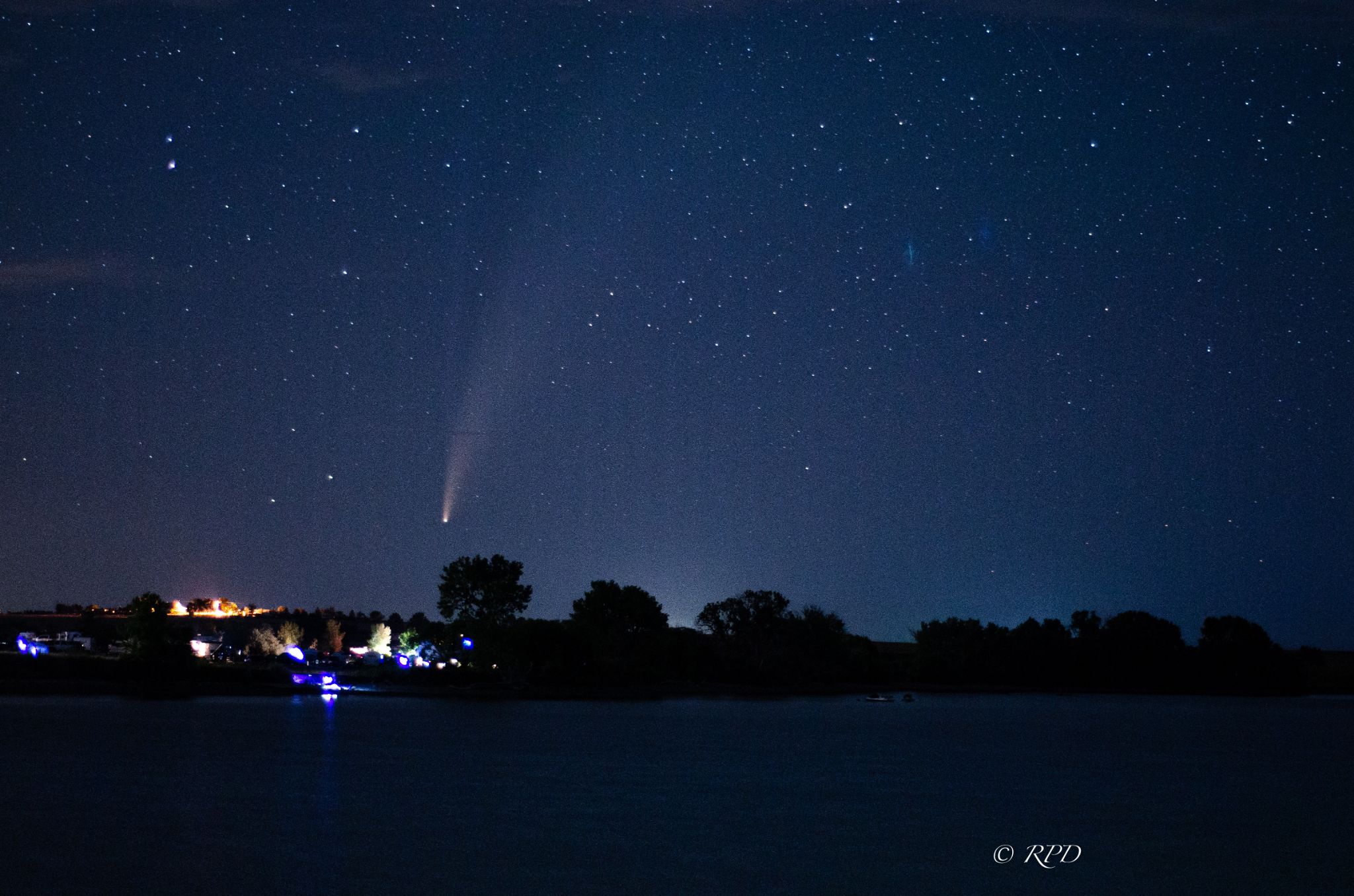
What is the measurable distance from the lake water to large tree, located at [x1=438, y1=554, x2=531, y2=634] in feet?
218

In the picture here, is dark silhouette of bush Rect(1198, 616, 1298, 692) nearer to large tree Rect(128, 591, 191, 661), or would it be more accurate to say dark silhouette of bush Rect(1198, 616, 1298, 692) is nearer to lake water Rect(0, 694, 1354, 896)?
lake water Rect(0, 694, 1354, 896)

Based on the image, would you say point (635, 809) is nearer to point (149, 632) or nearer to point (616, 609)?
point (149, 632)

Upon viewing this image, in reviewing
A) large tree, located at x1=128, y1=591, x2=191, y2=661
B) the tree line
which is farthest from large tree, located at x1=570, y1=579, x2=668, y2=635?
large tree, located at x1=128, y1=591, x2=191, y2=661

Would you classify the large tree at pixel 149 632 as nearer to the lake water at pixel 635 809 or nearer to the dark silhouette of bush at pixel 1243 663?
the lake water at pixel 635 809

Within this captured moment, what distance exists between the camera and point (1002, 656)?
18612cm

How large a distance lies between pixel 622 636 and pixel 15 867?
400 feet

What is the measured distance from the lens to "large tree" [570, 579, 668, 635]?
492 ft

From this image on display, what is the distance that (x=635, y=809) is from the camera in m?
40.1

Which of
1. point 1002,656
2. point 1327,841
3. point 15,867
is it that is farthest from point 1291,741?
Result: point 1002,656

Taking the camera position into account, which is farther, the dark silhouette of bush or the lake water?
the dark silhouette of bush

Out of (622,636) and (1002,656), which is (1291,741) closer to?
(622,636)

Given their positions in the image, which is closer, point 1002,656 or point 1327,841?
point 1327,841

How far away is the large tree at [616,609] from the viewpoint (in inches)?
5906

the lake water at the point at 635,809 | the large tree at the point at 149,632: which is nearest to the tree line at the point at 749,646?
the large tree at the point at 149,632
